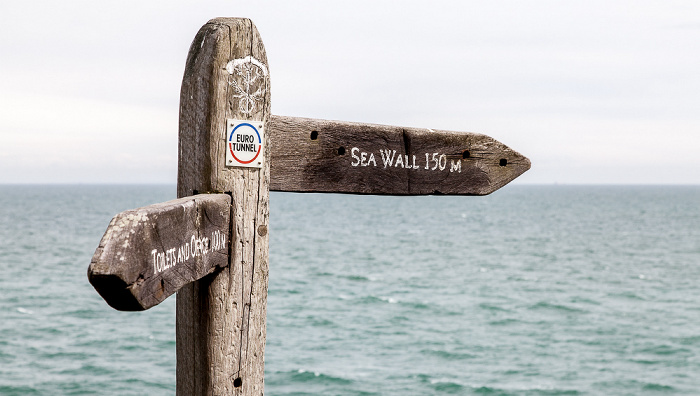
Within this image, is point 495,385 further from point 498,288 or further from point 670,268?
point 670,268

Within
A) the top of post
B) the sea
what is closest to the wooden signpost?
the top of post

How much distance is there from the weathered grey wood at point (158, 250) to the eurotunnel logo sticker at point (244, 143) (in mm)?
158

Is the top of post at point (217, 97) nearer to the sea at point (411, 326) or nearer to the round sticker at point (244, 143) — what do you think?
the round sticker at point (244, 143)

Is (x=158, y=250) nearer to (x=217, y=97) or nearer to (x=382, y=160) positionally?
(x=217, y=97)

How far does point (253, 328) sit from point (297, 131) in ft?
2.48

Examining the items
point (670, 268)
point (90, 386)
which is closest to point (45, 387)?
point (90, 386)

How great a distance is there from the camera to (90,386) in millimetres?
16062

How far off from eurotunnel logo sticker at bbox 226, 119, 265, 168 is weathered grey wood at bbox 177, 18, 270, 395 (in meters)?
0.02

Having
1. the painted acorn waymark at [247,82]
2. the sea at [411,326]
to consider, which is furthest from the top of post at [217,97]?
the sea at [411,326]

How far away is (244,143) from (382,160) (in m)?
0.60

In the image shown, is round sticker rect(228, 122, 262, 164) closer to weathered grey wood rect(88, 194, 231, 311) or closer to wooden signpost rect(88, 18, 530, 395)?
wooden signpost rect(88, 18, 530, 395)

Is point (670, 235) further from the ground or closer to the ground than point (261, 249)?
closer to the ground

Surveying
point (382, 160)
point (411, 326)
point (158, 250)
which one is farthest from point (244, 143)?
point (411, 326)

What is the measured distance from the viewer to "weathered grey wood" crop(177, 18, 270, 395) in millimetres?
2375
